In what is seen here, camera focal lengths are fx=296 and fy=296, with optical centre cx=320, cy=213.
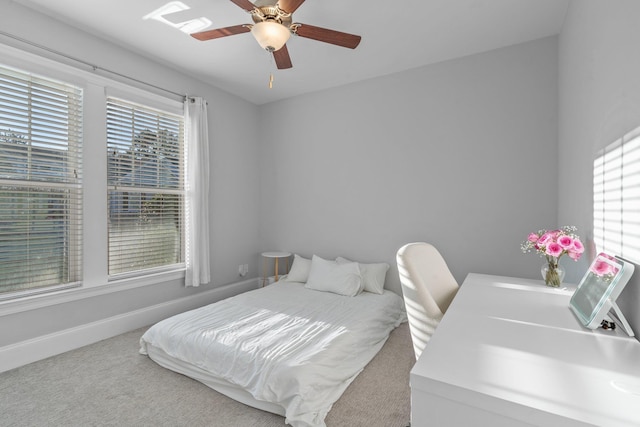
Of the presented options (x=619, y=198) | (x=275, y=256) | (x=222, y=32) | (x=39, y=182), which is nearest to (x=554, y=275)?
(x=619, y=198)

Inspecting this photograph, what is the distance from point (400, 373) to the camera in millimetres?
2139

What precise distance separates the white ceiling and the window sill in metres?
2.21

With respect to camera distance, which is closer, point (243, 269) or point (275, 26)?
point (275, 26)

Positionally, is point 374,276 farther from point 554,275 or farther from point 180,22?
point 180,22

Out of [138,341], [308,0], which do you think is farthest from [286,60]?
[138,341]

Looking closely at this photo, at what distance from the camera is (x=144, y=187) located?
3.02 metres

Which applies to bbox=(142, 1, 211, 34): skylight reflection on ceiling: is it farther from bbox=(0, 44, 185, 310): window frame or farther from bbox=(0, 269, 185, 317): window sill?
bbox=(0, 269, 185, 317): window sill

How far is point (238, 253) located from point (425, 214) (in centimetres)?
245

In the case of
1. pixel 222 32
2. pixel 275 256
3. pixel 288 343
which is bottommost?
pixel 288 343

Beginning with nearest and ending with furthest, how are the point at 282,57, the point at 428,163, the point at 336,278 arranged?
the point at 282,57, the point at 428,163, the point at 336,278

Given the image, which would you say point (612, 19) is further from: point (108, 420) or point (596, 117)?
point (108, 420)

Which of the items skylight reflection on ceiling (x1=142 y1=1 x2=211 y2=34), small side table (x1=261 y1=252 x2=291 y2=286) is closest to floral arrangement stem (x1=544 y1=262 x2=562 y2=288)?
small side table (x1=261 y1=252 x2=291 y2=286)

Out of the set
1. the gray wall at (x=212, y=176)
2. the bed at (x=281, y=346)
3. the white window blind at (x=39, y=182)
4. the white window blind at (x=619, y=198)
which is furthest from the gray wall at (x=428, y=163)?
the white window blind at (x=39, y=182)

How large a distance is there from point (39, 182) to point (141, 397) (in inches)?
71.6
